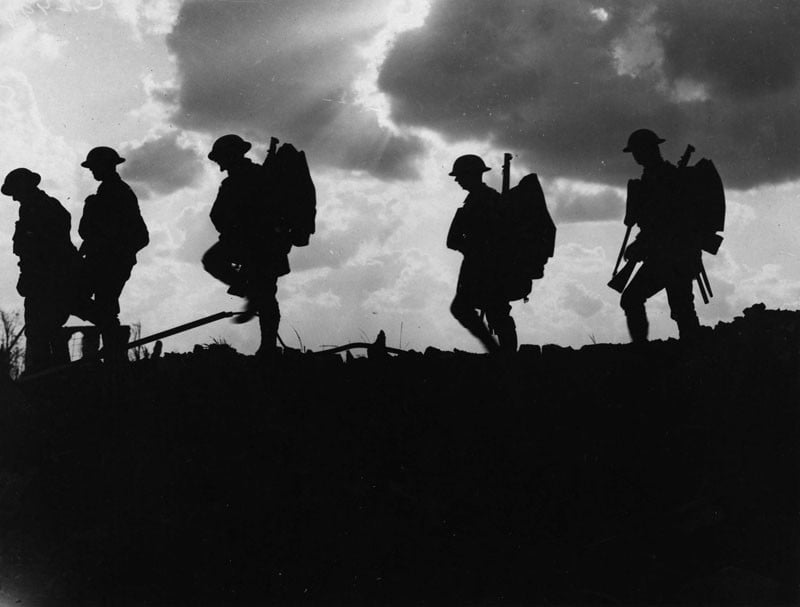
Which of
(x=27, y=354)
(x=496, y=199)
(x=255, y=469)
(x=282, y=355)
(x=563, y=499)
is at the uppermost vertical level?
(x=496, y=199)

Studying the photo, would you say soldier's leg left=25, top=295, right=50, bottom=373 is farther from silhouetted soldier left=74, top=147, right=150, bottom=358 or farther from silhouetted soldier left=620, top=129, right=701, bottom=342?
silhouetted soldier left=620, top=129, right=701, bottom=342

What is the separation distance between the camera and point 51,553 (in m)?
7.00

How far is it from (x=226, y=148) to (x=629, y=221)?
364cm

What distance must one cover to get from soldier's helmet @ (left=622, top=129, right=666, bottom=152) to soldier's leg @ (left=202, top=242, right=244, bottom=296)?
3.62 metres

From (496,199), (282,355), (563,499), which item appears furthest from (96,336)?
(563,499)

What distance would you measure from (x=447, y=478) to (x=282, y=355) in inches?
75.3

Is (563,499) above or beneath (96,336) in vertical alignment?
beneath

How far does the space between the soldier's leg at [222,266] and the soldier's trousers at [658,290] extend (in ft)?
11.2

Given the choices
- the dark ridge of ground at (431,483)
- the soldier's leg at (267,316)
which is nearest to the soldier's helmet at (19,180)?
the dark ridge of ground at (431,483)

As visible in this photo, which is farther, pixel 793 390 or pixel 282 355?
pixel 282 355

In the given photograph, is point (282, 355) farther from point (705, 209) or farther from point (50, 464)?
point (705, 209)

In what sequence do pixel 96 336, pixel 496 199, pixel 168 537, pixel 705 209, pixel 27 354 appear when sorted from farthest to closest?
pixel 96 336, pixel 27 354, pixel 496 199, pixel 705 209, pixel 168 537

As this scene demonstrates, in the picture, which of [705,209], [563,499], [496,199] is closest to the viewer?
[563,499]

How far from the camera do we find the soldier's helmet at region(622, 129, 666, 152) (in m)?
7.69
